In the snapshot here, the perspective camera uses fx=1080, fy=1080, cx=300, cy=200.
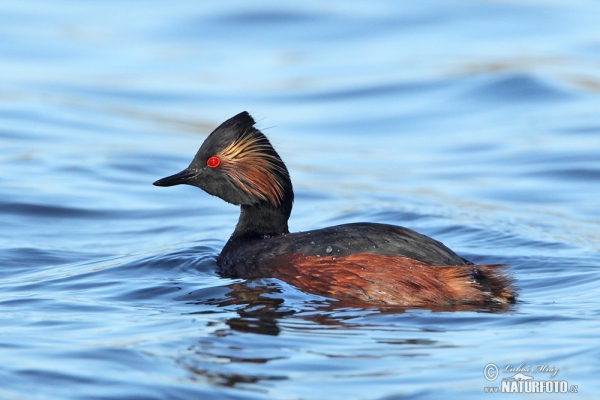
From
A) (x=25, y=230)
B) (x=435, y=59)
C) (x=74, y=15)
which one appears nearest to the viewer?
(x=25, y=230)

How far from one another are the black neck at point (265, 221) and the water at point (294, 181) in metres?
0.45

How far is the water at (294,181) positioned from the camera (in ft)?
18.7

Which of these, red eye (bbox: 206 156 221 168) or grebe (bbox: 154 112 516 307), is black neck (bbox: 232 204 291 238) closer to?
grebe (bbox: 154 112 516 307)

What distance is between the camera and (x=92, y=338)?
20.3ft

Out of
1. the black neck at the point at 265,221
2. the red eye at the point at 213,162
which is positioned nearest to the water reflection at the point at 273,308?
the black neck at the point at 265,221

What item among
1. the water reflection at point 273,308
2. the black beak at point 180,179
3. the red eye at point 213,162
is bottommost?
the water reflection at point 273,308

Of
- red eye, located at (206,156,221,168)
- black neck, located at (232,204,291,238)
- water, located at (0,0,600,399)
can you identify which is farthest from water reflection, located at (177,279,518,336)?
red eye, located at (206,156,221,168)

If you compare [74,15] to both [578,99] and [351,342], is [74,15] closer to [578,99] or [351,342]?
[578,99]

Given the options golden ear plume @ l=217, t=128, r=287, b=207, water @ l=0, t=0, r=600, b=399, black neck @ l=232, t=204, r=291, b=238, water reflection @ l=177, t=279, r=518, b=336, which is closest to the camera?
water @ l=0, t=0, r=600, b=399

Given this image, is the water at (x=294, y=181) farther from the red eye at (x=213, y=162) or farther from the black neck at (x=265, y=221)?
the red eye at (x=213, y=162)

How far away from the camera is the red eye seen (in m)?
8.38

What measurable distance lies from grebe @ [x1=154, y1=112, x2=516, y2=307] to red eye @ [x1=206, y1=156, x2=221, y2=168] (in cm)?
2

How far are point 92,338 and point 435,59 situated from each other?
45.3ft

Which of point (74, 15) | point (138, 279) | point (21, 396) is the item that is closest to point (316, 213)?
point (138, 279)
